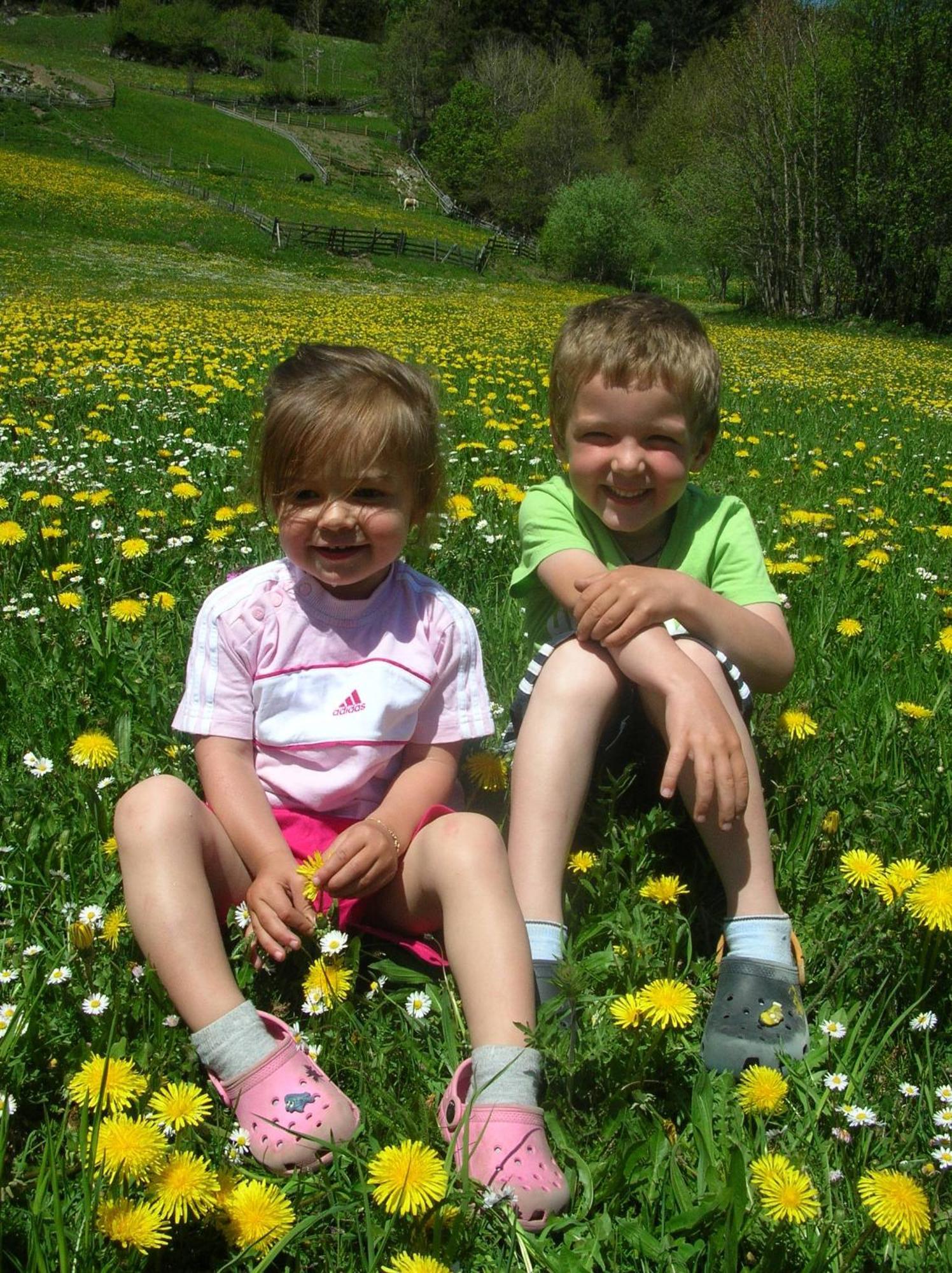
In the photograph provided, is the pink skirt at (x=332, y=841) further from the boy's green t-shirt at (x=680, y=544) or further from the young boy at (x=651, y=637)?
the boy's green t-shirt at (x=680, y=544)

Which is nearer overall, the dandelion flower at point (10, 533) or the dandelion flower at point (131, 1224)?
the dandelion flower at point (131, 1224)

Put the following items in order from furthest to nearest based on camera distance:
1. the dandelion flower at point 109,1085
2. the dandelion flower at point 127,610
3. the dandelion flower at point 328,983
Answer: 1. the dandelion flower at point 127,610
2. the dandelion flower at point 328,983
3. the dandelion flower at point 109,1085

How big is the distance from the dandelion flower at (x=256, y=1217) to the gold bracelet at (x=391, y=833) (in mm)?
539

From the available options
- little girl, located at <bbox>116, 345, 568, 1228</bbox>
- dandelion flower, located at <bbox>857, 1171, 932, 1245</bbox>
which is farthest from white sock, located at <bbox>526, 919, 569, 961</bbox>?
dandelion flower, located at <bbox>857, 1171, 932, 1245</bbox>

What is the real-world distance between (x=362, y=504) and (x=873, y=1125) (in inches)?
47.4

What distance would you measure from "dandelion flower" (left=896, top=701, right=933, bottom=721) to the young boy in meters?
0.29


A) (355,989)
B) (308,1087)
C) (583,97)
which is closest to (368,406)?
(355,989)

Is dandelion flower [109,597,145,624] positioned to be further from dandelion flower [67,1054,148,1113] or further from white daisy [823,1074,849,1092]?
white daisy [823,1074,849,1092]

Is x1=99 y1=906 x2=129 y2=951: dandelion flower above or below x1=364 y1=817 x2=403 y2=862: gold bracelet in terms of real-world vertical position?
below

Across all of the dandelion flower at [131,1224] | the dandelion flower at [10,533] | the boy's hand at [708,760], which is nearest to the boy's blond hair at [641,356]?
the boy's hand at [708,760]

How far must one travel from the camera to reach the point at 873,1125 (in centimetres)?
126

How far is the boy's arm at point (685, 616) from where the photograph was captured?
1659 mm

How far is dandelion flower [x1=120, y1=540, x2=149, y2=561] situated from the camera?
2.78 meters

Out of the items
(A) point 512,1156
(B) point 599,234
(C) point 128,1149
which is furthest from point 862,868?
(B) point 599,234
